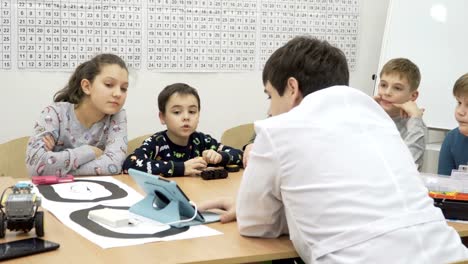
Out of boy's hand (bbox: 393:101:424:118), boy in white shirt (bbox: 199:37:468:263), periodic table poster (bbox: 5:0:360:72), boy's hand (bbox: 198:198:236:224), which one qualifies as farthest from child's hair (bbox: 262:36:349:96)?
periodic table poster (bbox: 5:0:360:72)

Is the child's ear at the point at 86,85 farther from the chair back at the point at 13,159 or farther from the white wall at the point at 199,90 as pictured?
the white wall at the point at 199,90

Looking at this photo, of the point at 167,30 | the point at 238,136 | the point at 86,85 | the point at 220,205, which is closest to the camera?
the point at 220,205

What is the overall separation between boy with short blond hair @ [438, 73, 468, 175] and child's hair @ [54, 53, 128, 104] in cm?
155

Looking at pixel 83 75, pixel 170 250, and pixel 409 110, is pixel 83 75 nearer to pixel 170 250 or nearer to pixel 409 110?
pixel 170 250

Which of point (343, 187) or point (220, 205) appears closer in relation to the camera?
point (343, 187)

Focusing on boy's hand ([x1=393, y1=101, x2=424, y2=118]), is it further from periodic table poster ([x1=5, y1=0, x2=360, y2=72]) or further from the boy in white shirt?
the boy in white shirt

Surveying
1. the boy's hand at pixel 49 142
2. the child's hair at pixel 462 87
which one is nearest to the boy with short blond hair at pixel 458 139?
the child's hair at pixel 462 87

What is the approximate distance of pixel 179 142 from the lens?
276cm

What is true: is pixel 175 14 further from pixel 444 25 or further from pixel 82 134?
pixel 444 25

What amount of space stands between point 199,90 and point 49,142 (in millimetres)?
1397

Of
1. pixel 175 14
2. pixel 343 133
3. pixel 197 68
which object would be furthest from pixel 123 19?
pixel 343 133

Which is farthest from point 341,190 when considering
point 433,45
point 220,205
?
point 433,45

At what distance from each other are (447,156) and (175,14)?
1.85 m

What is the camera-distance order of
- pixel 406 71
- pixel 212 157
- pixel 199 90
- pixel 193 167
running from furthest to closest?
pixel 199 90 < pixel 406 71 < pixel 212 157 < pixel 193 167
